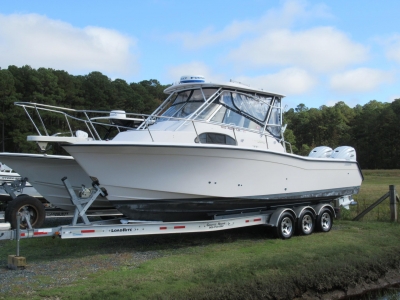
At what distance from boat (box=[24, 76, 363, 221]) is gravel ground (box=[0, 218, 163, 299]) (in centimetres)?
83

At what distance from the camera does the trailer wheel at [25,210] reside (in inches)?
295

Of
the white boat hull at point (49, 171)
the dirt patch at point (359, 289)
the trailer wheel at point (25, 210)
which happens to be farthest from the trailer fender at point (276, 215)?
the trailer wheel at point (25, 210)

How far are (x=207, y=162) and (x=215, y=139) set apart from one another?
3.39ft

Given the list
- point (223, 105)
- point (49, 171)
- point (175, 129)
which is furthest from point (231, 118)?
point (49, 171)

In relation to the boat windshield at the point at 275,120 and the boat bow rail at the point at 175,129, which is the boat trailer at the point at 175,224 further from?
the boat windshield at the point at 275,120

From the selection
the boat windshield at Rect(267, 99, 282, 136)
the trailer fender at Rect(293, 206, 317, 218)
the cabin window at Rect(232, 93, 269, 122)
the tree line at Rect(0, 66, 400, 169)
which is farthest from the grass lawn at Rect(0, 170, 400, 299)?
the tree line at Rect(0, 66, 400, 169)

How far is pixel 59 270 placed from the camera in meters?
6.49

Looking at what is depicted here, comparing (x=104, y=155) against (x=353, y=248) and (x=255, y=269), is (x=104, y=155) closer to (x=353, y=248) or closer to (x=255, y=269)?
(x=255, y=269)

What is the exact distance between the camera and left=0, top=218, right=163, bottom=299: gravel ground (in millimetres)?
5559

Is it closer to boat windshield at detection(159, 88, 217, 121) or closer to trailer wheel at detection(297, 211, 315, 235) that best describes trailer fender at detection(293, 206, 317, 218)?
trailer wheel at detection(297, 211, 315, 235)

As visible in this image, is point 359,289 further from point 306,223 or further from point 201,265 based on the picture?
point 306,223

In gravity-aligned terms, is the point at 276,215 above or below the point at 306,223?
above

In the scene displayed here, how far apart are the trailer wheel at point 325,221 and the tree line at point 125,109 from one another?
20.1 meters

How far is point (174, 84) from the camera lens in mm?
9828
